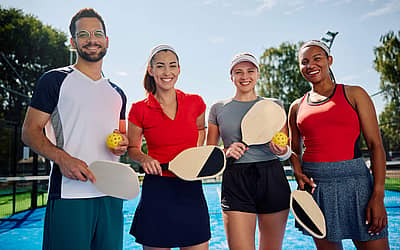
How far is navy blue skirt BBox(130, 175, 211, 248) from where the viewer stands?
222 centimetres

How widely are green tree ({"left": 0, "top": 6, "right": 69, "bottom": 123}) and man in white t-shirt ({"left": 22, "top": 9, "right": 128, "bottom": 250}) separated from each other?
18.6 m

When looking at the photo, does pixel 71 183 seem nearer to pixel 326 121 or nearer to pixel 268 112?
pixel 268 112

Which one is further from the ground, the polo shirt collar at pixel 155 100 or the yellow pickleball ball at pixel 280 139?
the polo shirt collar at pixel 155 100

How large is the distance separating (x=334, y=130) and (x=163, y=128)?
1262mm

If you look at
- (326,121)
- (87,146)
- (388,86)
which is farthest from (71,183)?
(388,86)

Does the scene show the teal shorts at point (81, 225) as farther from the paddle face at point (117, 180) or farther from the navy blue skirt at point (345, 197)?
the navy blue skirt at point (345, 197)

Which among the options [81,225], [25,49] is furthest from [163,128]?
[25,49]

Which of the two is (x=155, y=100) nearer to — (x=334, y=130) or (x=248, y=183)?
(x=248, y=183)

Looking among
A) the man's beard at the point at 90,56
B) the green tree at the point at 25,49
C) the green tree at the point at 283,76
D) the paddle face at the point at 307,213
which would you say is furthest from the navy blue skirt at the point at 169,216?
the green tree at the point at 283,76

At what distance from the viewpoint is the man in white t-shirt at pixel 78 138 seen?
80.8 inches

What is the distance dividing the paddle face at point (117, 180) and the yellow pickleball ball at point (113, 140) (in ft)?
0.47

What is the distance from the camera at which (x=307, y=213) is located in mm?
2293

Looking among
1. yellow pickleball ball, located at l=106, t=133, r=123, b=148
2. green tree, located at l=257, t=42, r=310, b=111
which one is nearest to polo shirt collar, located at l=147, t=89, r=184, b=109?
yellow pickleball ball, located at l=106, t=133, r=123, b=148

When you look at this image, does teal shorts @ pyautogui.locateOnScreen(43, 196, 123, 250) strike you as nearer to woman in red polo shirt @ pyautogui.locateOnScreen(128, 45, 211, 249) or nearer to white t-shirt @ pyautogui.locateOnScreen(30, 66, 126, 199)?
white t-shirt @ pyautogui.locateOnScreen(30, 66, 126, 199)
